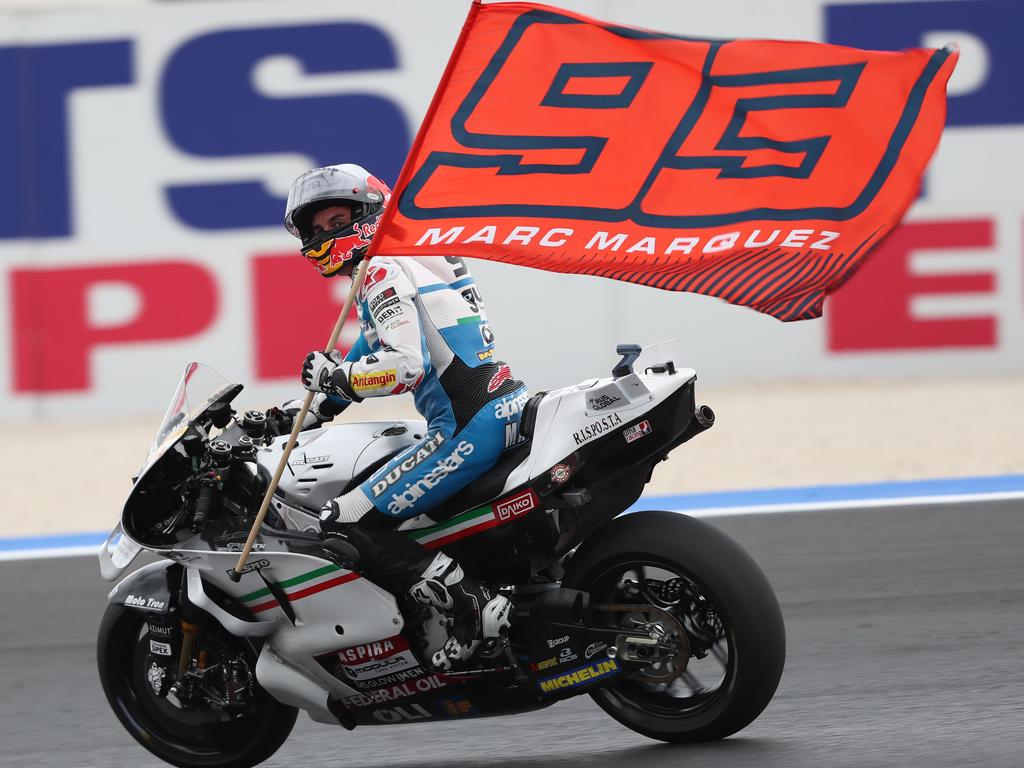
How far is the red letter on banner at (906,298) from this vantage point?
1092 centimetres

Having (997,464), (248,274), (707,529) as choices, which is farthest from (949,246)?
(707,529)

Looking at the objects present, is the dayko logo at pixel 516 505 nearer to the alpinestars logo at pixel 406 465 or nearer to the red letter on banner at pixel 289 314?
the alpinestars logo at pixel 406 465

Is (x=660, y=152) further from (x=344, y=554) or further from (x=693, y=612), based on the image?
(x=344, y=554)

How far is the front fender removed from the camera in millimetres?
4664

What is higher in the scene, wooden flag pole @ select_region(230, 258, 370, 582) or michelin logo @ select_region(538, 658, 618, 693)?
wooden flag pole @ select_region(230, 258, 370, 582)

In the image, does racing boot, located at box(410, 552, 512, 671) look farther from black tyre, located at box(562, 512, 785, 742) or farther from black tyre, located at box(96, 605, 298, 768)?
black tyre, located at box(96, 605, 298, 768)

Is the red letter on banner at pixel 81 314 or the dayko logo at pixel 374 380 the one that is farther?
the red letter on banner at pixel 81 314

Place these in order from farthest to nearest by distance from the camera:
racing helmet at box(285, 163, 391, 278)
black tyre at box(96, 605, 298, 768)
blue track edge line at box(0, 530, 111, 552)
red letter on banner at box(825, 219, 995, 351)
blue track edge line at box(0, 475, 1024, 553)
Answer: red letter on banner at box(825, 219, 995, 351) → blue track edge line at box(0, 475, 1024, 553) → blue track edge line at box(0, 530, 111, 552) → black tyre at box(96, 605, 298, 768) → racing helmet at box(285, 163, 391, 278)

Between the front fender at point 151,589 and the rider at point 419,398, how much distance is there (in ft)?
1.67

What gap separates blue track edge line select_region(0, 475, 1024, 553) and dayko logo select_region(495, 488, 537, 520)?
3593mm

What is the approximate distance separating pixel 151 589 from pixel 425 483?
0.91 meters

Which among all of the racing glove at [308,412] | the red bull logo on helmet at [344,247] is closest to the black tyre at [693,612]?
the racing glove at [308,412]

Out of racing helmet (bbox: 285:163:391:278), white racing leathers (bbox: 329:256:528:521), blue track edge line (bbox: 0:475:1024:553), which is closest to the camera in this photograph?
white racing leathers (bbox: 329:256:528:521)

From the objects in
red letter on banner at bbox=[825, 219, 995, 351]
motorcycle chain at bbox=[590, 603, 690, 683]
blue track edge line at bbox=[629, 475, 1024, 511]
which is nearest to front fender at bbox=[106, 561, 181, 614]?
motorcycle chain at bbox=[590, 603, 690, 683]
